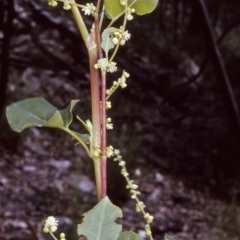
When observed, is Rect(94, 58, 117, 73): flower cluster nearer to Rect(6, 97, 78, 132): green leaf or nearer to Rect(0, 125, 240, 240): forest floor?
Rect(6, 97, 78, 132): green leaf

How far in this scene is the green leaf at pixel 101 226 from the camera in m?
0.40

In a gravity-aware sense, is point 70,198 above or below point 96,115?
below

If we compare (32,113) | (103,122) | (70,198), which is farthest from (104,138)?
(70,198)

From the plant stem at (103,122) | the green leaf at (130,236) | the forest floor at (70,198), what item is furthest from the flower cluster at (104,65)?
the forest floor at (70,198)

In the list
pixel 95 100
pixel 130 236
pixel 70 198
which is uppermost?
pixel 95 100

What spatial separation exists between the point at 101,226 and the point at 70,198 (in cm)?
207

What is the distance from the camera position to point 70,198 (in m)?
2.45

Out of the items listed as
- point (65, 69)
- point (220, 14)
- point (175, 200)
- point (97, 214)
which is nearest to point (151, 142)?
point (175, 200)

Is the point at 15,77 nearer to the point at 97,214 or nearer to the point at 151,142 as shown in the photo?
the point at 151,142

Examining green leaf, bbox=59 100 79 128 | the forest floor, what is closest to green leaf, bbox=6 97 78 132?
green leaf, bbox=59 100 79 128

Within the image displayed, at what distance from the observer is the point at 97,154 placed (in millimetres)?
388

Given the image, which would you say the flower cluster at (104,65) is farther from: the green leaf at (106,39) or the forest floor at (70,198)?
the forest floor at (70,198)

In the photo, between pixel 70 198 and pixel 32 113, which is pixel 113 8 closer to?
pixel 32 113

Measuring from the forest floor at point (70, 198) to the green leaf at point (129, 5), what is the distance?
177cm
